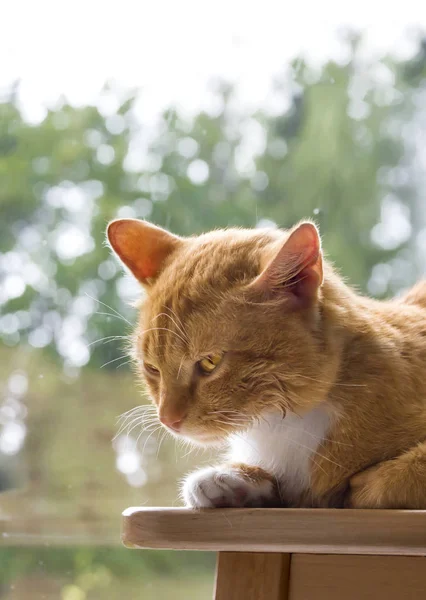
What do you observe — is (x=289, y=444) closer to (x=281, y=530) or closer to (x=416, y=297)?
(x=281, y=530)

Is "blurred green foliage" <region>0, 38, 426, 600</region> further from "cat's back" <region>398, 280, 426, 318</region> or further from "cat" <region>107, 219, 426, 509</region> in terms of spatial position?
"cat" <region>107, 219, 426, 509</region>

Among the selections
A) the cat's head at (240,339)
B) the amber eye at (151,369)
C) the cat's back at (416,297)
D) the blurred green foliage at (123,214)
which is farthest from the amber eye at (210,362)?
the blurred green foliage at (123,214)

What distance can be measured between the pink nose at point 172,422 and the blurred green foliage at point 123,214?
2.42ft

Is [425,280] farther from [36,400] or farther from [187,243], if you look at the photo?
[36,400]

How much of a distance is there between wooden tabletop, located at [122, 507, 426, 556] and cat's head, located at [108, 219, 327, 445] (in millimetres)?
136

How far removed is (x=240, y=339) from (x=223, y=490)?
0.56 ft

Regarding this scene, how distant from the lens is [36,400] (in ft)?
5.69

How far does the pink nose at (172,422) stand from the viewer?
953 mm

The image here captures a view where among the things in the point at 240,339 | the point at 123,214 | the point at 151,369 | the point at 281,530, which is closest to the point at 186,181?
the point at 123,214

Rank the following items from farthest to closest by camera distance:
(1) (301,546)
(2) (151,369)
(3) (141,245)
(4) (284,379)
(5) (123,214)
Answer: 1. (5) (123,214)
2. (3) (141,245)
3. (2) (151,369)
4. (4) (284,379)
5. (1) (301,546)

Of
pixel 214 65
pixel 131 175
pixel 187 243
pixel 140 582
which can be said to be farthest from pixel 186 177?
pixel 140 582

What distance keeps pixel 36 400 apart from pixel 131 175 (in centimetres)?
53

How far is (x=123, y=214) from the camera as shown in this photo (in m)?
1.79

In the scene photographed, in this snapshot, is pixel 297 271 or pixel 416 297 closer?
pixel 297 271
